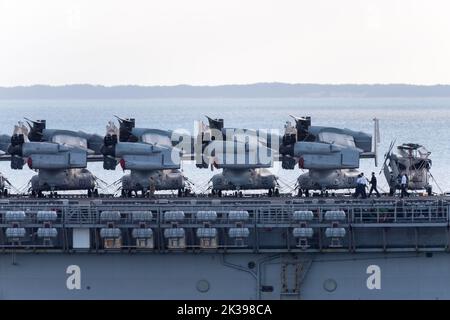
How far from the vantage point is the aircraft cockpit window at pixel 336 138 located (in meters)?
69.6

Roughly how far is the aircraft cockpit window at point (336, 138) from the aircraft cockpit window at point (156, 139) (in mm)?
7730

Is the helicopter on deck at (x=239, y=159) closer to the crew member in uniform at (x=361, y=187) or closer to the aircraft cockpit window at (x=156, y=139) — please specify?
the aircraft cockpit window at (x=156, y=139)

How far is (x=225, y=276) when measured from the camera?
6200 cm

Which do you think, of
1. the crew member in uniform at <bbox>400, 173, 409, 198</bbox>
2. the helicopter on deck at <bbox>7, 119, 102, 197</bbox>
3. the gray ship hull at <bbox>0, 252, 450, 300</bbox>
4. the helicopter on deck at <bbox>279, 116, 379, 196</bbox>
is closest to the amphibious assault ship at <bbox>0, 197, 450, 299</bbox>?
the gray ship hull at <bbox>0, 252, 450, 300</bbox>

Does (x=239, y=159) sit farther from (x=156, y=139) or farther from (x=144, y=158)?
(x=144, y=158)

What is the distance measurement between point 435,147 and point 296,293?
99924mm

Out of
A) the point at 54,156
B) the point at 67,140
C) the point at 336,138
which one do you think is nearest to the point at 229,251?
the point at 336,138

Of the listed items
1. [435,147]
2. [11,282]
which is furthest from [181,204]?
[435,147]

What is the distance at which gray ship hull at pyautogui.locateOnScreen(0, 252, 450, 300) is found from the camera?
62.0 meters

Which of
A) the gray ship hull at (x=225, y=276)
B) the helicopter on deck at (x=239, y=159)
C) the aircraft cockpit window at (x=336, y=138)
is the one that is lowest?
the gray ship hull at (x=225, y=276)

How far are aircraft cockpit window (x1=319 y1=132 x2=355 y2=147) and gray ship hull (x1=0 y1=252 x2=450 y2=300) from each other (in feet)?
29.9

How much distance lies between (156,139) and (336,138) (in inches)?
356

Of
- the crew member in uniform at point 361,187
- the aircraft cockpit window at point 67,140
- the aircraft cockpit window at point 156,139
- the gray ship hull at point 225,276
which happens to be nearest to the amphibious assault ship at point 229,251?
the gray ship hull at point 225,276

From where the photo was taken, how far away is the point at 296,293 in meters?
62.1
